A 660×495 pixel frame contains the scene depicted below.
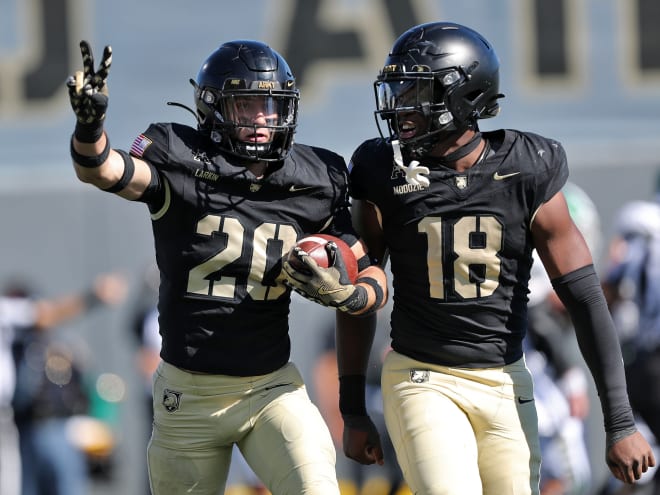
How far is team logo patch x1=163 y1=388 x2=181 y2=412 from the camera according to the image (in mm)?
3734

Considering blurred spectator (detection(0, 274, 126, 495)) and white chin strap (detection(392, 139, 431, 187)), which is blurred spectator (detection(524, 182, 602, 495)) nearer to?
white chin strap (detection(392, 139, 431, 187))

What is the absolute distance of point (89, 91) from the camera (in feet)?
10.8

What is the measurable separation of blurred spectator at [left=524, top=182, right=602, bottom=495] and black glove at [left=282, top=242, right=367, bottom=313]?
2.75 m

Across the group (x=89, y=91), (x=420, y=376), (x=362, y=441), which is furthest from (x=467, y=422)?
(x=89, y=91)

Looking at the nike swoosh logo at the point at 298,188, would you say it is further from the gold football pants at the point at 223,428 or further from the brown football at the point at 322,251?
the gold football pants at the point at 223,428

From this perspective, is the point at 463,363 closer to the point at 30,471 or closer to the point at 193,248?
the point at 193,248

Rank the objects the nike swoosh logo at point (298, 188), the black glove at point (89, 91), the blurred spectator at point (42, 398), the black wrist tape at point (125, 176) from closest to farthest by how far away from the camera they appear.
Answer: the black glove at point (89, 91)
the black wrist tape at point (125, 176)
the nike swoosh logo at point (298, 188)
the blurred spectator at point (42, 398)

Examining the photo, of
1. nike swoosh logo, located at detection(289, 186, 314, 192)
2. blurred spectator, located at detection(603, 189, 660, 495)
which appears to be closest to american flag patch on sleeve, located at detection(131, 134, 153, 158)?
nike swoosh logo, located at detection(289, 186, 314, 192)

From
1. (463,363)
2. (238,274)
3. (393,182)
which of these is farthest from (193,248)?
(463,363)

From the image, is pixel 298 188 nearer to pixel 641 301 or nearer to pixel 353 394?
pixel 353 394

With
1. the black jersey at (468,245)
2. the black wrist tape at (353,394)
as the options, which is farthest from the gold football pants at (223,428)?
the black jersey at (468,245)

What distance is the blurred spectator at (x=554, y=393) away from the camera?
6.27 m

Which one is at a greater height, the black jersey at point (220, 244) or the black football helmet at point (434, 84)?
the black football helmet at point (434, 84)

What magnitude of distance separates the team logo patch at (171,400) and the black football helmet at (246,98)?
0.77 m
